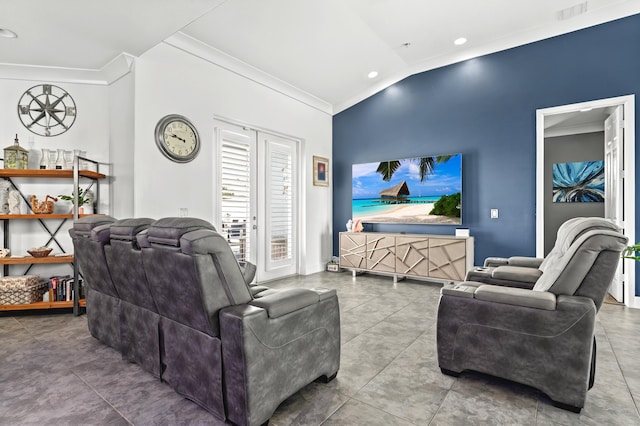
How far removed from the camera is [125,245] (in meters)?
2.06

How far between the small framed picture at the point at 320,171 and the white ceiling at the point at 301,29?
4.46 ft

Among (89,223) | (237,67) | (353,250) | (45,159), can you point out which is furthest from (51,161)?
(353,250)

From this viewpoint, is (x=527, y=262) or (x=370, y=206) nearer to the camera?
(x=527, y=262)

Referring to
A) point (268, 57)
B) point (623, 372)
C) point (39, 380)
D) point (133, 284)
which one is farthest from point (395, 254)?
point (39, 380)

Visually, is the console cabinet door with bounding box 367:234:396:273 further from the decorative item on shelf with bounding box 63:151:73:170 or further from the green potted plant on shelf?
the decorative item on shelf with bounding box 63:151:73:170

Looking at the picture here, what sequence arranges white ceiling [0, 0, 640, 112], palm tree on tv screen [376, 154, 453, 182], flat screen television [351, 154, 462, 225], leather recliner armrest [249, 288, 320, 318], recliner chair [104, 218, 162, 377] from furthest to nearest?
palm tree on tv screen [376, 154, 453, 182]
flat screen television [351, 154, 462, 225]
white ceiling [0, 0, 640, 112]
recliner chair [104, 218, 162, 377]
leather recliner armrest [249, 288, 320, 318]

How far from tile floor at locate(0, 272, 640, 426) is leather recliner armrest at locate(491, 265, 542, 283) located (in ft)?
2.25

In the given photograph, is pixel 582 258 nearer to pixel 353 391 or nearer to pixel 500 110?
pixel 353 391

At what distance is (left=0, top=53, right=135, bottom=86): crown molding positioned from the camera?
11.8 ft

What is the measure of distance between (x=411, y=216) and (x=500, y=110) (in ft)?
6.21

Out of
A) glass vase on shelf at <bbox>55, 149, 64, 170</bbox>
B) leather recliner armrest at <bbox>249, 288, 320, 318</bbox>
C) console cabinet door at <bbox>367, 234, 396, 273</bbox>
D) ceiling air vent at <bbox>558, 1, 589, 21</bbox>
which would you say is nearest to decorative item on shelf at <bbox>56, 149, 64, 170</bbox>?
glass vase on shelf at <bbox>55, 149, 64, 170</bbox>

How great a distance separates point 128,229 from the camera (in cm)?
203

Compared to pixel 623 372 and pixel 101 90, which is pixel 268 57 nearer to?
pixel 101 90

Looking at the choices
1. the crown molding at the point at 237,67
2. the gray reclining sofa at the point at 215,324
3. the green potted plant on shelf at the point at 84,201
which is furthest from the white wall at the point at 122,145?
the gray reclining sofa at the point at 215,324
